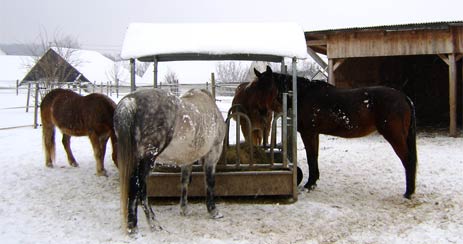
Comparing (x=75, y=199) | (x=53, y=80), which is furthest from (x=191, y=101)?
(x=53, y=80)

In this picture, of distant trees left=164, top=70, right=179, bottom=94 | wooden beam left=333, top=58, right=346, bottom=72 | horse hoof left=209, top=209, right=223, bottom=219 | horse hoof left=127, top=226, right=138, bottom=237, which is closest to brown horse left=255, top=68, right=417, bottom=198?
horse hoof left=209, top=209, right=223, bottom=219

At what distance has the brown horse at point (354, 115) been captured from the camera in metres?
5.29

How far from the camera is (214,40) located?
5.18m

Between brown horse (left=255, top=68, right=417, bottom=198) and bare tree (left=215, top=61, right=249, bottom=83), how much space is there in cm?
3218

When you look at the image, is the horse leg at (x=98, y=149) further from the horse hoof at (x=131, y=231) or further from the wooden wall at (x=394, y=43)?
the wooden wall at (x=394, y=43)

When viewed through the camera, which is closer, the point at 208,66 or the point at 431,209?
the point at 431,209

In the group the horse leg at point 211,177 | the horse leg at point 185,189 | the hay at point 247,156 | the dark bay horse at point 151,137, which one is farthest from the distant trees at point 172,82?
the dark bay horse at point 151,137

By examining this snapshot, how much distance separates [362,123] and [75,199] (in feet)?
12.8

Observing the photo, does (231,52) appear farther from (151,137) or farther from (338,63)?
(338,63)

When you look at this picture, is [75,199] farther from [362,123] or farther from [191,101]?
[362,123]

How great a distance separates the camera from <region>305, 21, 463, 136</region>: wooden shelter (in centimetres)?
1048

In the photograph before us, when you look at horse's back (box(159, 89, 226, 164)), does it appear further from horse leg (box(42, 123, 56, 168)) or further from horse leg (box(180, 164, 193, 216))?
horse leg (box(42, 123, 56, 168))

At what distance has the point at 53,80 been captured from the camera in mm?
19250

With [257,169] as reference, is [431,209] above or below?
below
